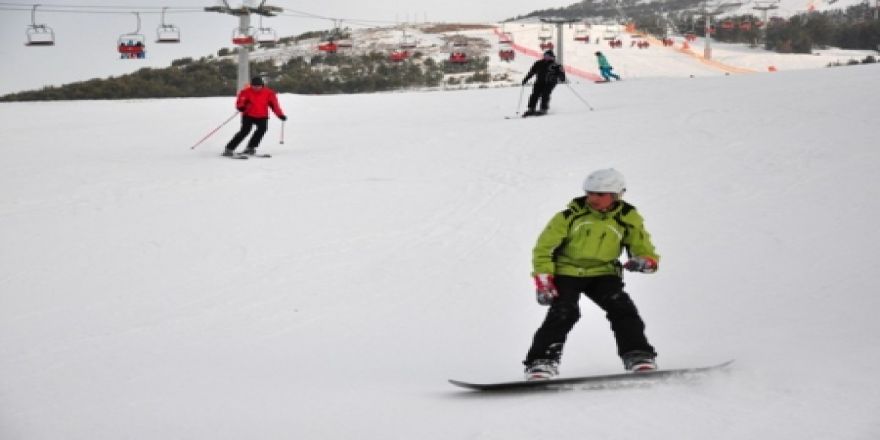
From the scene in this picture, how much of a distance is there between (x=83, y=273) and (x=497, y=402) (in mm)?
5157

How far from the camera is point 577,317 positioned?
4895mm

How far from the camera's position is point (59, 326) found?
651 cm

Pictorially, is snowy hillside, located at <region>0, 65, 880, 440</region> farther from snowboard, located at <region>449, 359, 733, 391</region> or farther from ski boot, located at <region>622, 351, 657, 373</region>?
ski boot, located at <region>622, 351, 657, 373</region>

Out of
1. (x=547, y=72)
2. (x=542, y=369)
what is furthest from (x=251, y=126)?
(x=542, y=369)

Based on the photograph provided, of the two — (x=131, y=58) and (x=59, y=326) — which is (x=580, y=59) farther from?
(x=59, y=326)

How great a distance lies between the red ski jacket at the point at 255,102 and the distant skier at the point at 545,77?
544cm

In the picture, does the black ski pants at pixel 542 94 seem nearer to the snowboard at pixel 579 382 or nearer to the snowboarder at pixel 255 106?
the snowboarder at pixel 255 106

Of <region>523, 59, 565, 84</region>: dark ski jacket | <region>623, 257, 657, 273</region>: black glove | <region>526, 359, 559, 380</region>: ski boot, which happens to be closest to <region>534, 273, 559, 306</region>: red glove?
<region>526, 359, 559, 380</region>: ski boot

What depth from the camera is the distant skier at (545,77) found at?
1742cm

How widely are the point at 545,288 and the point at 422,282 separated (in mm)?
3076

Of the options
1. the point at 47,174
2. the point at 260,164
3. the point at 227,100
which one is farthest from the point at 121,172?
the point at 227,100

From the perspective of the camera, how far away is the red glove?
4792mm

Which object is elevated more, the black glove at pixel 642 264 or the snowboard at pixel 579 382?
the black glove at pixel 642 264

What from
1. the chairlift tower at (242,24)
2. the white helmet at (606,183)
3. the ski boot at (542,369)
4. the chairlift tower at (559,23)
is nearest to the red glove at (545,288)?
the ski boot at (542,369)
